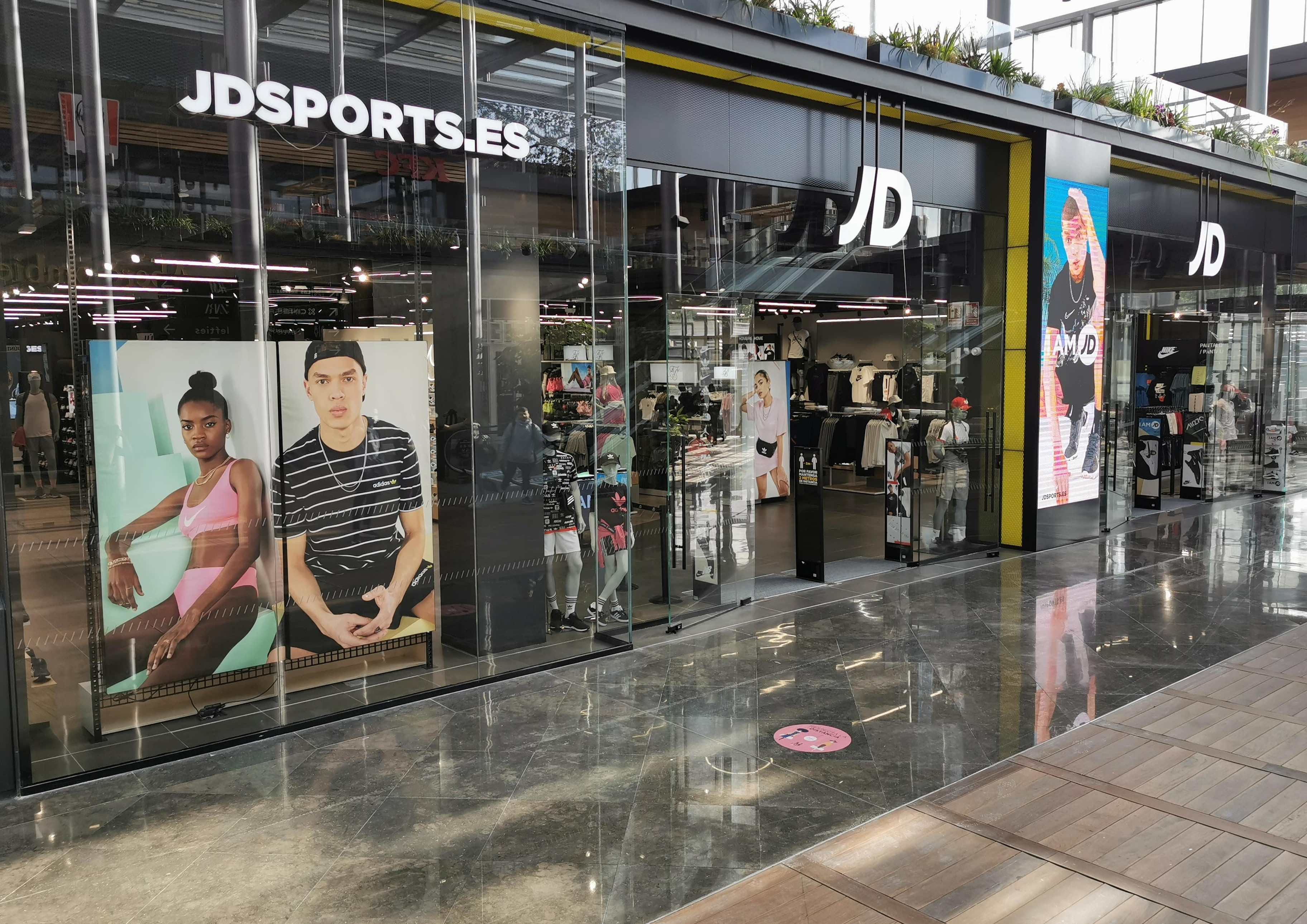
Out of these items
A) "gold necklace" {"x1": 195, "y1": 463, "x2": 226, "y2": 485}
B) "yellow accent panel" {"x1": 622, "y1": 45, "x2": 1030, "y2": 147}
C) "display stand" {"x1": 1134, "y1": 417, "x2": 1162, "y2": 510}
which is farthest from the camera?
"display stand" {"x1": 1134, "y1": 417, "x2": 1162, "y2": 510}

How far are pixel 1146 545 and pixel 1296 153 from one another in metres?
7.06

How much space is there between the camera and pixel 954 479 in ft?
29.5

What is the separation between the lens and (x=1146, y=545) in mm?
9617

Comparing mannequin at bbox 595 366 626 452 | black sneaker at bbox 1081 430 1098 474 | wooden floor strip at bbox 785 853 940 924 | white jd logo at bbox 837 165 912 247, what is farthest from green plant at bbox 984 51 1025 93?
wooden floor strip at bbox 785 853 940 924

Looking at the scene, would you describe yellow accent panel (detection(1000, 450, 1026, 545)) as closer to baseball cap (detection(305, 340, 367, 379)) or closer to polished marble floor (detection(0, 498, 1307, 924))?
polished marble floor (detection(0, 498, 1307, 924))

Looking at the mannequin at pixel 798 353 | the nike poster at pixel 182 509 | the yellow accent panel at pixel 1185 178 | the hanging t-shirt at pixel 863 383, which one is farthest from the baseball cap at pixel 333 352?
the mannequin at pixel 798 353

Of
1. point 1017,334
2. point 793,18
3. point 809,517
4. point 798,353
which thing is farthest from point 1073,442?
point 798,353

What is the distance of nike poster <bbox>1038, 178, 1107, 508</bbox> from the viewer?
909 cm

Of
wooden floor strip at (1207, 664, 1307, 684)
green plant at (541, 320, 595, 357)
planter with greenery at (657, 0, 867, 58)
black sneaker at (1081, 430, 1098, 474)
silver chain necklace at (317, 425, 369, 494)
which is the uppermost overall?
planter with greenery at (657, 0, 867, 58)

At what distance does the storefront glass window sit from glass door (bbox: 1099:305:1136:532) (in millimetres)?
6465

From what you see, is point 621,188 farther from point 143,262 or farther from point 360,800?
point 360,800

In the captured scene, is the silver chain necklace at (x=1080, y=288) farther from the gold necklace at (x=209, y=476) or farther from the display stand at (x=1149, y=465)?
the gold necklace at (x=209, y=476)

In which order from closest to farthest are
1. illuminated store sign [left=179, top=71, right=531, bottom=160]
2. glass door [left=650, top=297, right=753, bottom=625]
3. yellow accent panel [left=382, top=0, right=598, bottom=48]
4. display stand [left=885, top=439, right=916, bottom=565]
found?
1. illuminated store sign [left=179, top=71, right=531, bottom=160]
2. yellow accent panel [left=382, top=0, right=598, bottom=48]
3. glass door [left=650, top=297, right=753, bottom=625]
4. display stand [left=885, top=439, right=916, bottom=565]

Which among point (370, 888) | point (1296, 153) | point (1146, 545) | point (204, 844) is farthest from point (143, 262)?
point (1296, 153)
